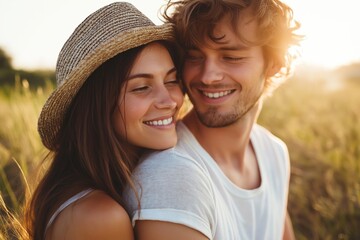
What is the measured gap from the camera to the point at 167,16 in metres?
2.90

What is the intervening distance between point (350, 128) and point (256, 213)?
2.54m

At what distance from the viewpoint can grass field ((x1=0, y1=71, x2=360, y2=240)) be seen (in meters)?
3.56

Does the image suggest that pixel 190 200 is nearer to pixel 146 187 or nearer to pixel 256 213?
pixel 146 187

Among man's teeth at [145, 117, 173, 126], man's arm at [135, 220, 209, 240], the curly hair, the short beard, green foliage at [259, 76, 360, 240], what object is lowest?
green foliage at [259, 76, 360, 240]

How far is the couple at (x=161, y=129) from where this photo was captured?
6.75ft

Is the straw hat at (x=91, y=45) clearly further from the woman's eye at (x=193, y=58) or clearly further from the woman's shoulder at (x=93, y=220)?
the woman's shoulder at (x=93, y=220)

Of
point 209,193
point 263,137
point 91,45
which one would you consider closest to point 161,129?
point 209,193

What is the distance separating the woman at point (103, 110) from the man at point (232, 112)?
→ 165mm

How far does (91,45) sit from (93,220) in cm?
84

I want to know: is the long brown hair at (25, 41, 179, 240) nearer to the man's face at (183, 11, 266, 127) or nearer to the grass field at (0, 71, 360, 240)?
the grass field at (0, 71, 360, 240)

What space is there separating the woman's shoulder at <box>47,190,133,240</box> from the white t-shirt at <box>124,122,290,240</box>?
3.8 inches

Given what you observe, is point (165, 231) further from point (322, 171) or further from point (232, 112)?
point (322, 171)

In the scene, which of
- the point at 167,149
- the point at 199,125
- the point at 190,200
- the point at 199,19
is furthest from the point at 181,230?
the point at 199,19

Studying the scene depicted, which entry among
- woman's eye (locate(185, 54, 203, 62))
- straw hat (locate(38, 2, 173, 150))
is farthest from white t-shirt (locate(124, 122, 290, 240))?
straw hat (locate(38, 2, 173, 150))
